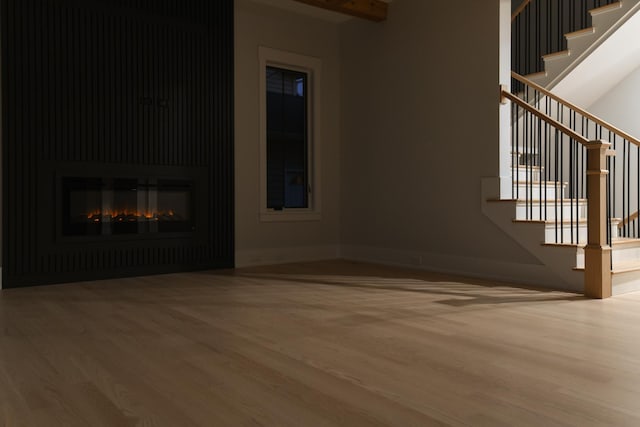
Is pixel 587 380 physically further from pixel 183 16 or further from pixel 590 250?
pixel 183 16

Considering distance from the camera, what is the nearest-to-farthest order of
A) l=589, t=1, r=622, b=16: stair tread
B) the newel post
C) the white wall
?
the newel post → l=589, t=1, r=622, b=16: stair tread → the white wall

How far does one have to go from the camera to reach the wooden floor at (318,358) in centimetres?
182

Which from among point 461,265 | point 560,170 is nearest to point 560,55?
point 560,170

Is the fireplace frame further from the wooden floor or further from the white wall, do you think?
the white wall

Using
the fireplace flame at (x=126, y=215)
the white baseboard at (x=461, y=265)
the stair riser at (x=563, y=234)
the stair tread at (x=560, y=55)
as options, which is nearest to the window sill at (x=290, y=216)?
the white baseboard at (x=461, y=265)

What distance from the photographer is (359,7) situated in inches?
230

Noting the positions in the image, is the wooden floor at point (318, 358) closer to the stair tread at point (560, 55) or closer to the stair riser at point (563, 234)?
the stair riser at point (563, 234)

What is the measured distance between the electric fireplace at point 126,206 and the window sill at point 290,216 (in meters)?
0.89

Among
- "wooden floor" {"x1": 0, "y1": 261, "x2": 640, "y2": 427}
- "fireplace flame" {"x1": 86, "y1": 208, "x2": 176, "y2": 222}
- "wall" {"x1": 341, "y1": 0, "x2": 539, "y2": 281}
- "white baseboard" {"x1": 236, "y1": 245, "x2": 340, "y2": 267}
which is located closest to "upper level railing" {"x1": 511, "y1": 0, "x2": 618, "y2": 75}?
"wall" {"x1": 341, "y1": 0, "x2": 539, "y2": 281}

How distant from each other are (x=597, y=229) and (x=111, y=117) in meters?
4.17

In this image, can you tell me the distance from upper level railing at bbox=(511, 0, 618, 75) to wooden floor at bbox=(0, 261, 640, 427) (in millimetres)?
3764

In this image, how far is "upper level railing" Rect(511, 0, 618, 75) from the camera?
650 centimetres

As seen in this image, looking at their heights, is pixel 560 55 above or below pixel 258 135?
above

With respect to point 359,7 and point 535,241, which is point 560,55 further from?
point 535,241
